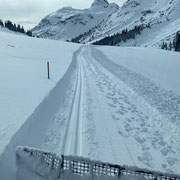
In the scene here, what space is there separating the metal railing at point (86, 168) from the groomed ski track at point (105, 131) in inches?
39.5

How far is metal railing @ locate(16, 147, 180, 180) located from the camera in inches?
117

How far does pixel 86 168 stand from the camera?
3191mm

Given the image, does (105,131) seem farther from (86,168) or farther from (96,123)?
(86,168)

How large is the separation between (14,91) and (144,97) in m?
5.26

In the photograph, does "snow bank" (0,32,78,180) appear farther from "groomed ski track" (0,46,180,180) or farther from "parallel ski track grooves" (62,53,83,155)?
"parallel ski track grooves" (62,53,83,155)

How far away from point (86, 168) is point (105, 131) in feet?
8.15

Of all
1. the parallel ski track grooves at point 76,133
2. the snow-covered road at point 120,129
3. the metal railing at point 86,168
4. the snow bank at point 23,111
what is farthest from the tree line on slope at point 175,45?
the metal railing at point 86,168

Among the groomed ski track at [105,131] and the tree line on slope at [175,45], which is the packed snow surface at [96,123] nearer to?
the groomed ski track at [105,131]

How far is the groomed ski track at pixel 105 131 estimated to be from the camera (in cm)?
447

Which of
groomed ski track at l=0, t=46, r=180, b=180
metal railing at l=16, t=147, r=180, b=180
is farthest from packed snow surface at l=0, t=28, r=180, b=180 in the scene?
metal railing at l=16, t=147, r=180, b=180

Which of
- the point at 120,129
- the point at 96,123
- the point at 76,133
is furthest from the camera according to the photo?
the point at 96,123

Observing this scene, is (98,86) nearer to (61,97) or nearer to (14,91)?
(61,97)

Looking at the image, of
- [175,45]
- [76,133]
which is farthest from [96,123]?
[175,45]

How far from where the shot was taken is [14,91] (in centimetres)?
813
